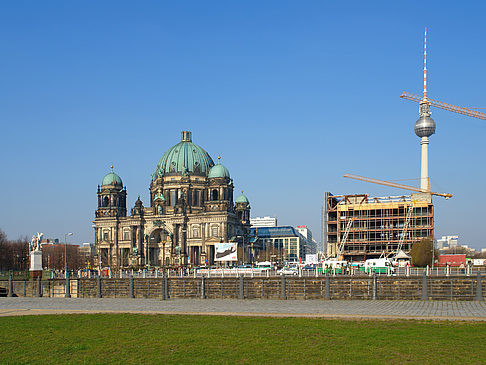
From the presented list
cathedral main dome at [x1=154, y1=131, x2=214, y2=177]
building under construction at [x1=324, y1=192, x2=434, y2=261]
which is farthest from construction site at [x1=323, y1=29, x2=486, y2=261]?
cathedral main dome at [x1=154, y1=131, x2=214, y2=177]

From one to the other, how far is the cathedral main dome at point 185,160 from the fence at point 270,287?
108014mm

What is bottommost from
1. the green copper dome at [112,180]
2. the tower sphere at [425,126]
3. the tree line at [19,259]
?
the tree line at [19,259]

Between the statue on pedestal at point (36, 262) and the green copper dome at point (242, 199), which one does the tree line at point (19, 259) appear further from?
the statue on pedestal at point (36, 262)

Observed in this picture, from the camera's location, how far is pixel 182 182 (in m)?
172

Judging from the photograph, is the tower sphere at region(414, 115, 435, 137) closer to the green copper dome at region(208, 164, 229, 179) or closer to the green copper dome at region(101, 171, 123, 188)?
the green copper dome at region(208, 164, 229, 179)

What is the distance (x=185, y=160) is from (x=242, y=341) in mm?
157024

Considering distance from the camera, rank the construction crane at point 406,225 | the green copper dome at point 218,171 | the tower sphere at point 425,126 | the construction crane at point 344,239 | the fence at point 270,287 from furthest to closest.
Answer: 1. the tower sphere at point 425,126
2. the green copper dome at point 218,171
3. the construction crane at point 344,239
4. the construction crane at point 406,225
5. the fence at point 270,287

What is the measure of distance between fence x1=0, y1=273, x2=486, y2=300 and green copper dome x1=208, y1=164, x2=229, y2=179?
3941 inches

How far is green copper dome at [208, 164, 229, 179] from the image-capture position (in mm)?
167125

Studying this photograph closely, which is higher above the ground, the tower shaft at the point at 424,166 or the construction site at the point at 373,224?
the tower shaft at the point at 424,166

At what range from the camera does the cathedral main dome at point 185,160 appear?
6954 inches

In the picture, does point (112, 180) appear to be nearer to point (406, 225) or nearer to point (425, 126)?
point (406, 225)

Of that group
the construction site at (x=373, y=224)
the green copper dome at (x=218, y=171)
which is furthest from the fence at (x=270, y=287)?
the green copper dome at (x=218, y=171)

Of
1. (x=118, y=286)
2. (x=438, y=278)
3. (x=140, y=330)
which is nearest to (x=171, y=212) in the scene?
(x=118, y=286)
